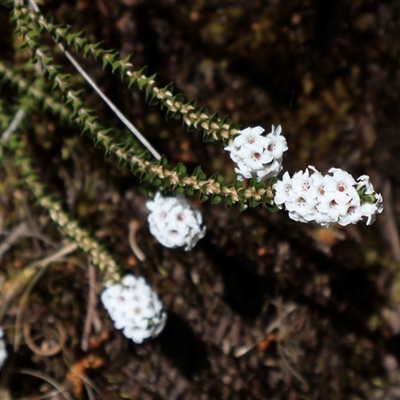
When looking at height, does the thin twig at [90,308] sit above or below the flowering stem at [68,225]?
below

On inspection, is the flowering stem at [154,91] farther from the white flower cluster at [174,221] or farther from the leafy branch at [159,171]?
the white flower cluster at [174,221]

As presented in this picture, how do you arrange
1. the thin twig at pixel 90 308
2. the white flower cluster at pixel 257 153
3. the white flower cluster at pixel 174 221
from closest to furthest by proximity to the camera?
the white flower cluster at pixel 257 153, the white flower cluster at pixel 174 221, the thin twig at pixel 90 308

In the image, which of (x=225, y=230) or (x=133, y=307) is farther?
(x=225, y=230)

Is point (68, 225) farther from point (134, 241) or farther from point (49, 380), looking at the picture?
point (49, 380)

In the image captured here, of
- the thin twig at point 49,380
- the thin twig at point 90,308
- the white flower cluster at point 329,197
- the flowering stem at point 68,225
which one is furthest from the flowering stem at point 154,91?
the thin twig at point 49,380

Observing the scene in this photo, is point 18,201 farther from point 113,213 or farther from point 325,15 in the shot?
point 325,15

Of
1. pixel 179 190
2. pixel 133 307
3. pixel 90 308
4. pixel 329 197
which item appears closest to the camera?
pixel 329 197

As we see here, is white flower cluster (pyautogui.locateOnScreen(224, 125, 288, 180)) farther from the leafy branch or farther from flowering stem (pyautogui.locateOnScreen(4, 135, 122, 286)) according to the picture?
flowering stem (pyautogui.locateOnScreen(4, 135, 122, 286))

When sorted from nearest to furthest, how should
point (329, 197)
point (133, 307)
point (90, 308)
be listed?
1. point (329, 197)
2. point (133, 307)
3. point (90, 308)

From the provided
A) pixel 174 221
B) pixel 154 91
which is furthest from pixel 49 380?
pixel 154 91
